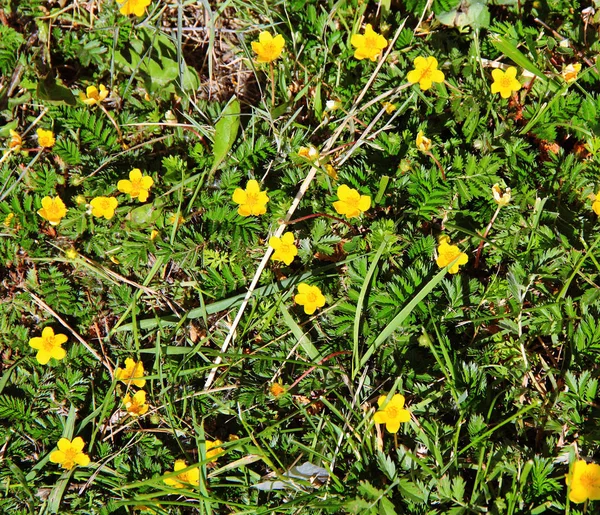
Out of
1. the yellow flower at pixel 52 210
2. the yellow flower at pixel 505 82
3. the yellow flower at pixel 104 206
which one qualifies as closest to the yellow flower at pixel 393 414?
the yellow flower at pixel 505 82

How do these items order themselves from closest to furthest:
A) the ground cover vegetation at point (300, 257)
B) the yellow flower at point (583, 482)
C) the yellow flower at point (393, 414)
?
1. the yellow flower at point (583, 482)
2. the yellow flower at point (393, 414)
3. the ground cover vegetation at point (300, 257)

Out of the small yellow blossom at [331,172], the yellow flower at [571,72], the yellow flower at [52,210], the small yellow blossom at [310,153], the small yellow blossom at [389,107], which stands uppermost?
the yellow flower at [571,72]

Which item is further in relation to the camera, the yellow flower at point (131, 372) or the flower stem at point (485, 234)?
the yellow flower at point (131, 372)

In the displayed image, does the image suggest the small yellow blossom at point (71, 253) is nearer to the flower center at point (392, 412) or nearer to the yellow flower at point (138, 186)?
the yellow flower at point (138, 186)

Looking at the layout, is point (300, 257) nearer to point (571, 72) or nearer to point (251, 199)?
point (251, 199)

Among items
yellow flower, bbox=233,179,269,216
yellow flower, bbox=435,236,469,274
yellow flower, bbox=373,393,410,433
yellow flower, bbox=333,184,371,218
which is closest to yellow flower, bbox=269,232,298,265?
yellow flower, bbox=233,179,269,216

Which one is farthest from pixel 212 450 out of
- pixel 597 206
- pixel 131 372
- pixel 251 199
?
pixel 597 206

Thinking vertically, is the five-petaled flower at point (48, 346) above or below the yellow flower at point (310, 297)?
below
